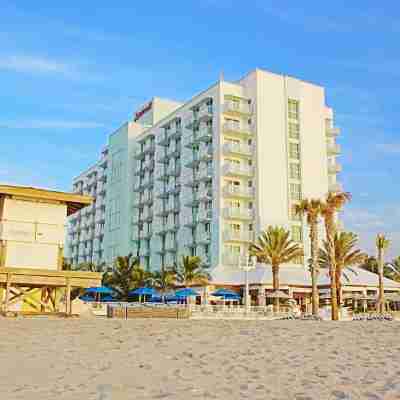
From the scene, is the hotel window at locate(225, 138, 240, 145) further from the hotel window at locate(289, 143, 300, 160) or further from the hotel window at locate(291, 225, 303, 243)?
the hotel window at locate(291, 225, 303, 243)

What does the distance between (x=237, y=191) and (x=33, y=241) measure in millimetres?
39033

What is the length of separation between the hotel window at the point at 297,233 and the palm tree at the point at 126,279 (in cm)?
1580

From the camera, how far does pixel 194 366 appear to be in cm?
961

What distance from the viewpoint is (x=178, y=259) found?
211 ft

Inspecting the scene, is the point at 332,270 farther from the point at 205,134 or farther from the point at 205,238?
the point at 205,134

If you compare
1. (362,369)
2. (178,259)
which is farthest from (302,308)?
(362,369)

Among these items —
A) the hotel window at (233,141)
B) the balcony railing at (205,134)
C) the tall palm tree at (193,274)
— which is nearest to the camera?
the tall palm tree at (193,274)

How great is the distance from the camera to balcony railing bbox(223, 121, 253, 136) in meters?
60.6

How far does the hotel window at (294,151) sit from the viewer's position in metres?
63.3

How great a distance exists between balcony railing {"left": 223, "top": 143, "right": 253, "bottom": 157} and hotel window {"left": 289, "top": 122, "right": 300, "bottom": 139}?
5.51 m

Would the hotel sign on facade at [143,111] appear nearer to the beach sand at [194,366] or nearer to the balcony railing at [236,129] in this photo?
the balcony railing at [236,129]

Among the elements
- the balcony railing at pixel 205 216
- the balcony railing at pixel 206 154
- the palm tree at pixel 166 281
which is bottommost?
the palm tree at pixel 166 281

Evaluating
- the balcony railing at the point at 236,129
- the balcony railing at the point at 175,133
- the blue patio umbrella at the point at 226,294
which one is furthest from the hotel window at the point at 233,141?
the blue patio umbrella at the point at 226,294

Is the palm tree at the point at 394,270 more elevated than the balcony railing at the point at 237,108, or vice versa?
the balcony railing at the point at 237,108
